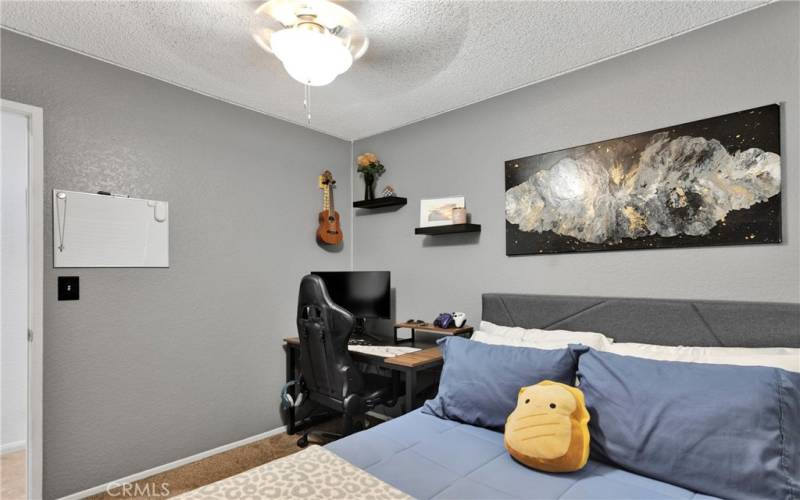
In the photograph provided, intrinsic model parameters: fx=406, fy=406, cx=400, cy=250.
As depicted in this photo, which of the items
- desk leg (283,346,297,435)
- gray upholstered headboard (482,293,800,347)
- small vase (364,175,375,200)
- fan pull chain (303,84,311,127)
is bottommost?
desk leg (283,346,297,435)

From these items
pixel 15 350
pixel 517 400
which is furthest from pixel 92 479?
pixel 517 400

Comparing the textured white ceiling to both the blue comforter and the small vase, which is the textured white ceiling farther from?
the blue comforter

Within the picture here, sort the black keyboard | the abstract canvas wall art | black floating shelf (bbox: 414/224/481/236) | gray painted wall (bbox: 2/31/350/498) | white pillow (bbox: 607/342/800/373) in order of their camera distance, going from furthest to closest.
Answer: the black keyboard
black floating shelf (bbox: 414/224/481/236)
gray painted wall (bbox: 2/31/350/498)
the abstract canvas wall art
white pillow (bbox: 607/342/800/373)

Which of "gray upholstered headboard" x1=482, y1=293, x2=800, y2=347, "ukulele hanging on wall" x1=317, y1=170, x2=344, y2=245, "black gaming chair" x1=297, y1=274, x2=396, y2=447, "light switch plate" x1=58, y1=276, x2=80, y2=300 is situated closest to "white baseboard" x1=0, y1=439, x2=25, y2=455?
"light switch plate" x1=58, y1=276, x2=80, y2=300

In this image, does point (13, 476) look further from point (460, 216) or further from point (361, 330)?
point (460, 216)

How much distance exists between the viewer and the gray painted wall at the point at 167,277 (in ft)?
7.26

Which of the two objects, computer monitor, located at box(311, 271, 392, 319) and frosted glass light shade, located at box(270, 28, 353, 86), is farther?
computer monitor, located at box(311, 271, 392, 319)

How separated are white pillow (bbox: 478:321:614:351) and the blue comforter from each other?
0.63 metres

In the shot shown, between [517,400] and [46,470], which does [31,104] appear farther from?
[517,400]

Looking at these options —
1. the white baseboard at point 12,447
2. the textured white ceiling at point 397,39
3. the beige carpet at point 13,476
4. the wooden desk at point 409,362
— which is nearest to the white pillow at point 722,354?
the wooden desk at point 409,362

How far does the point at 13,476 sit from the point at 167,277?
5.09ft

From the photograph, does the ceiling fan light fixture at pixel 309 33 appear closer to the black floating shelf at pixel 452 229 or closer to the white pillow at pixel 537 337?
the black floating shelf at pixel 452 229

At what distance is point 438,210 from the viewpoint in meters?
3.09

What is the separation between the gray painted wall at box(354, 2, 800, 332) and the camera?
1.85 m
